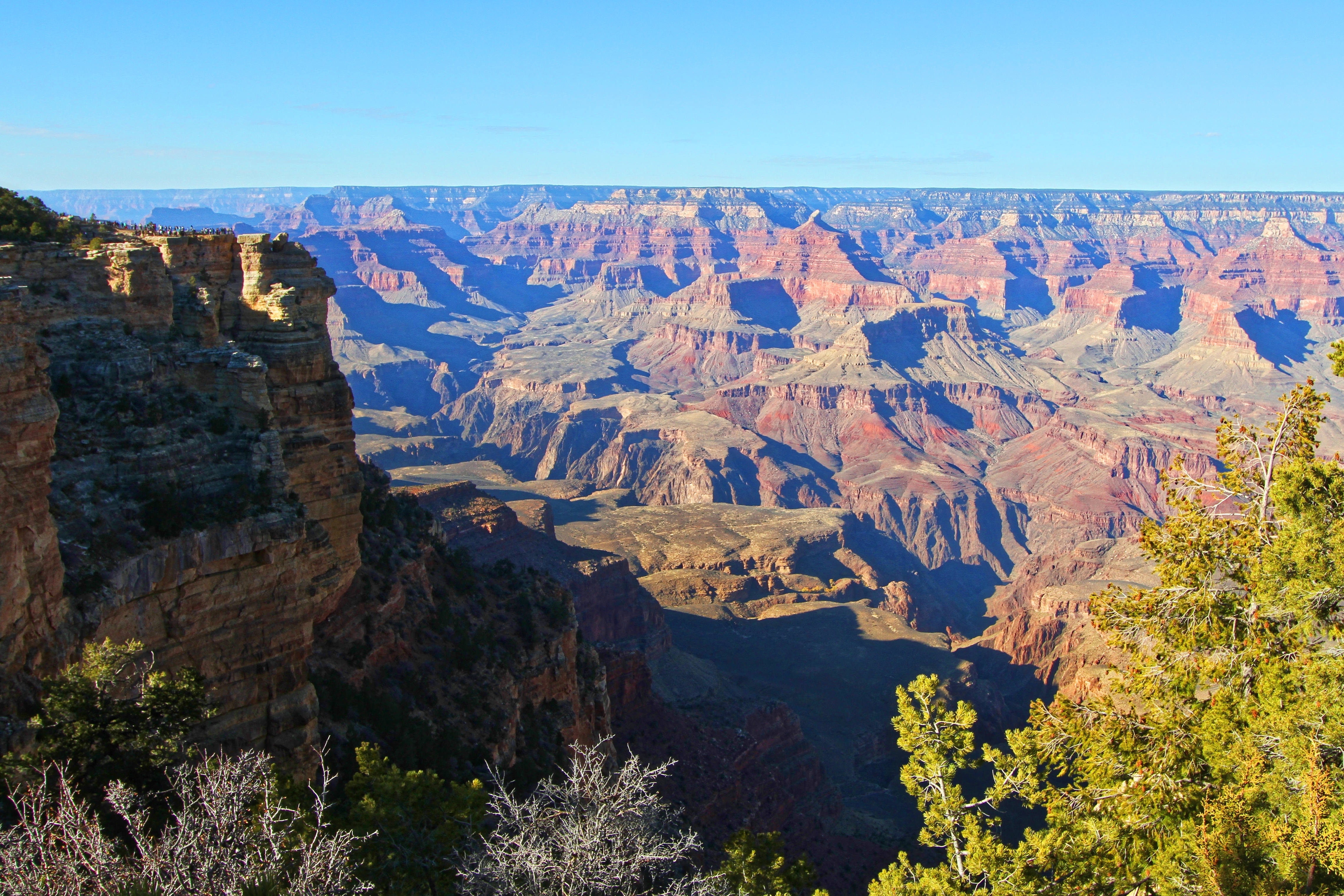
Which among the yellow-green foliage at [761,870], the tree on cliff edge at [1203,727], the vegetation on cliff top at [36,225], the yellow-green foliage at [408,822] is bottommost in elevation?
the yellow-green foliage at [761,870]

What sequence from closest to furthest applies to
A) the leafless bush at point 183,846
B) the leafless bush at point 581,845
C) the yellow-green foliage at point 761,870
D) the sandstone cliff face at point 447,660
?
the leafless bush at point 183,846, the leafless bush at point 581,845, the yellow-green foliage at point 761,870, the sandstone cliff face at point 447,660

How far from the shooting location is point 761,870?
842 inches

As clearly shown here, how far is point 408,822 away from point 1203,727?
14396 millimetres

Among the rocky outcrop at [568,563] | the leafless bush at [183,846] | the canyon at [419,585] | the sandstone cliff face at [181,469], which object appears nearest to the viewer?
the leafless bush at [183,846]

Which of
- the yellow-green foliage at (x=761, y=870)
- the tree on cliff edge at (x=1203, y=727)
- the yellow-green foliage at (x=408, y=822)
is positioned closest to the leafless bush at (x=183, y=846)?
the yellow-green foliage at (x=408, y=822)

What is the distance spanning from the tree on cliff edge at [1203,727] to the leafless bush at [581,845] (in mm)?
4898

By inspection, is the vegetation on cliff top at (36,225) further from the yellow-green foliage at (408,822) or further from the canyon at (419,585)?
the yellow-green foliage at (408,822)

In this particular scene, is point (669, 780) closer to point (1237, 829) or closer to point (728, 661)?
point (1237, 829)

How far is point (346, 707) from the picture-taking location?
81.3ft

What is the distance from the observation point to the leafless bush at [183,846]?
10352mm

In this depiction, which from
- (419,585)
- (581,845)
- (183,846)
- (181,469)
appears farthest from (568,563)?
(183,846)

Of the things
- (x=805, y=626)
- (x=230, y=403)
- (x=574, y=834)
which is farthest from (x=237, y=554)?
(x=805, y=626)

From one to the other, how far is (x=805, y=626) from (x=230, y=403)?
5736cm

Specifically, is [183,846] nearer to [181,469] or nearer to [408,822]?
[408,822]
